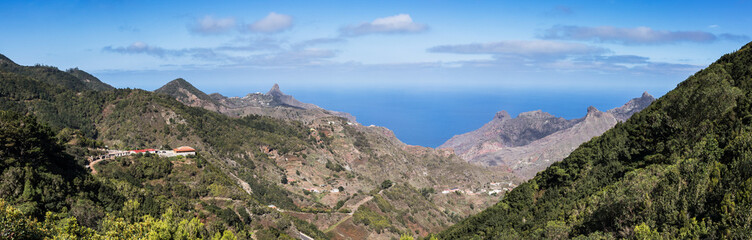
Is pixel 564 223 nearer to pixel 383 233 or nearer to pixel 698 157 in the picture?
pixel 698 157

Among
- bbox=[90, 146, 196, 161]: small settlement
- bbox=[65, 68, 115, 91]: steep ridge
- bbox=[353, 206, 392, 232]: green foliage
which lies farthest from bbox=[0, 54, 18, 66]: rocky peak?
bbox=[353, 206, 392, 232]: green foliage

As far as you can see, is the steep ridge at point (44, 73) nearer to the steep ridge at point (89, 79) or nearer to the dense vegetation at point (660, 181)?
the steep ridge at point (89, 79)

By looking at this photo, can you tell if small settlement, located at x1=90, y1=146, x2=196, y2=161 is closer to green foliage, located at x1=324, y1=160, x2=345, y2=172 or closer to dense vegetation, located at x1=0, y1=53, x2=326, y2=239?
dense vegetation, located at x1=0, y1=53, x2=326, y2=239

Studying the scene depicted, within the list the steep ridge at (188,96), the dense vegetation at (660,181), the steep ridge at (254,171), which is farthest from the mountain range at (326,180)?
the steep ridge at (188,96)

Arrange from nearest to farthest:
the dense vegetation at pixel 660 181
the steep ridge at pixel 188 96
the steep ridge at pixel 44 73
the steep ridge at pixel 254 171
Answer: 1. the dense vegetation at pixel 660 181
2. the steep ridge at pixel 254 171
3. the steep ridge at pixel 44 73
4. the steep ridge at pixel 188 96

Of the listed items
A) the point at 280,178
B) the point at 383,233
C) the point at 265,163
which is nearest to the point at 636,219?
the point at 383,233

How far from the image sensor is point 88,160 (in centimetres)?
5619

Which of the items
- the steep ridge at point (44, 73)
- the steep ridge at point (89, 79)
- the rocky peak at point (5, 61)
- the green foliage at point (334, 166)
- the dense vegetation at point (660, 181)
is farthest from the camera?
the steep ridge at point (89, 79)

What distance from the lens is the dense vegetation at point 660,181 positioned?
2197cm

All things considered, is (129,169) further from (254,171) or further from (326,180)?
(326,180)

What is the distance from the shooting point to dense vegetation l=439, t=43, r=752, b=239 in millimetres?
21969

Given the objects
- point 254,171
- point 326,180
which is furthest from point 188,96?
point 326,180

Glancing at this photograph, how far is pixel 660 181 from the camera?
2681 centimetres

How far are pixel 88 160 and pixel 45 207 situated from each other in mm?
29581
